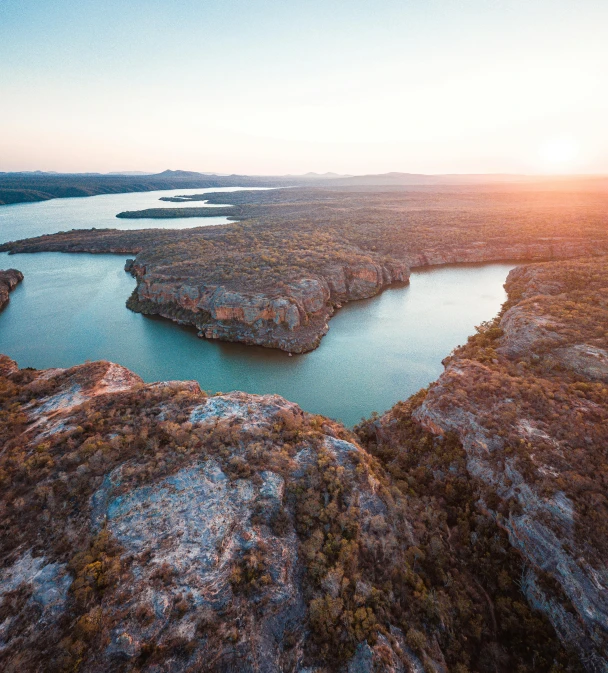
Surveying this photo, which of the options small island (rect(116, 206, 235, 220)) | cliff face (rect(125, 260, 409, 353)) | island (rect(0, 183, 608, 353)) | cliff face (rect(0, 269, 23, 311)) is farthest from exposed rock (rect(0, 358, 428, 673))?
small island (rect(116, 206, 235, 220))

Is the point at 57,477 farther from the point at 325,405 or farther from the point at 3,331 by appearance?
the point at 3,331

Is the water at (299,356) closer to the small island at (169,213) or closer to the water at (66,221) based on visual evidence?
the water at (66,221)

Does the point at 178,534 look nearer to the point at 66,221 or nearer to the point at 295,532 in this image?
the point at 295,532

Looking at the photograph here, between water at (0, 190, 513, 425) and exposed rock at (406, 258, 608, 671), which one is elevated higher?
exposed rock at (406, 258, 608, 671)

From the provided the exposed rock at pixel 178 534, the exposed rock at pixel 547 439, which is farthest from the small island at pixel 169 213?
the exposed rock at pixel 547 439

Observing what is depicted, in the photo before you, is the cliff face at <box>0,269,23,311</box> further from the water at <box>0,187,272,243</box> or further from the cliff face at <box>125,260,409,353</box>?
the water at <box>0,187,272,243</box>

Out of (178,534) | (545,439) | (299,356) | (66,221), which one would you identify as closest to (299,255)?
(299,356)

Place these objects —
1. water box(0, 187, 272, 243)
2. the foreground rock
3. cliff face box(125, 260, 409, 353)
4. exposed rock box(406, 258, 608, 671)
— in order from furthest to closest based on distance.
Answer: water box(0, 187, 272, 243) → cliff face box(125, 260, 409, 353) → exposed rock box(406, 258, 608, 671) → the foreground rock
